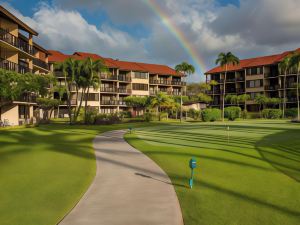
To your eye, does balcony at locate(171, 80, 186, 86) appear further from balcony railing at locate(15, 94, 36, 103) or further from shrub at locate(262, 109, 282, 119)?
balcony railing at locate(15, 94, 36, 103)

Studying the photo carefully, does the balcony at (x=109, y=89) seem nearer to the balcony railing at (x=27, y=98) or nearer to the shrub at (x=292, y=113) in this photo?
the balcony railing at (x=27, y=98)

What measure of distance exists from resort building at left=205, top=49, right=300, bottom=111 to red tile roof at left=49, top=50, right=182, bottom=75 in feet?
59.5

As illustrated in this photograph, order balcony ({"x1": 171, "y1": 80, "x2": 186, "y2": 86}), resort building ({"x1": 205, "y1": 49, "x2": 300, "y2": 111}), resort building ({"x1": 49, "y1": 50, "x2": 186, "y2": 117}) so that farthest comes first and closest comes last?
balcony ({"x1": 171, "y1": 80, "x2": 186, "y2": 86})
resort building ({"x1": 205, "y1": 49, "x2": 300, "y2": 111})
resort building ({"x1": 49, "y1": 50, "x2": 186, "y2": 117})

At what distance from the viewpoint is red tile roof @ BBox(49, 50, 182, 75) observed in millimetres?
→ 69281

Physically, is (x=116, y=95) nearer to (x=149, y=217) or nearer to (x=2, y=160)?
(x=2, y=160)

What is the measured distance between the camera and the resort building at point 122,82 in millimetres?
68875

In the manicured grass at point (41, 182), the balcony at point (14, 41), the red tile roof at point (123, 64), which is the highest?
the red tile roof at point (123, 64)

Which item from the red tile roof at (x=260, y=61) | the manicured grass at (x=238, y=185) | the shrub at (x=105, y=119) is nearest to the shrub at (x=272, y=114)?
the red tile roof at (x=260, y=61)

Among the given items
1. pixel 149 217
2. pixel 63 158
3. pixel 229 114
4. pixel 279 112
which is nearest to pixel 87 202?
pixel 149 217

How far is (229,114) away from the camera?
6419 cm

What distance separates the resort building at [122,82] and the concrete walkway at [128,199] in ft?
180

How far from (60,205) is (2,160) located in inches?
302

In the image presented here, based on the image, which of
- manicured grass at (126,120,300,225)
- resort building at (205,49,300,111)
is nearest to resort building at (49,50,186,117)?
resort building at (205,49,300,111)

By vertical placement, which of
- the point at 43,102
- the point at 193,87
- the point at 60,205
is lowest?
the point at 60,205
